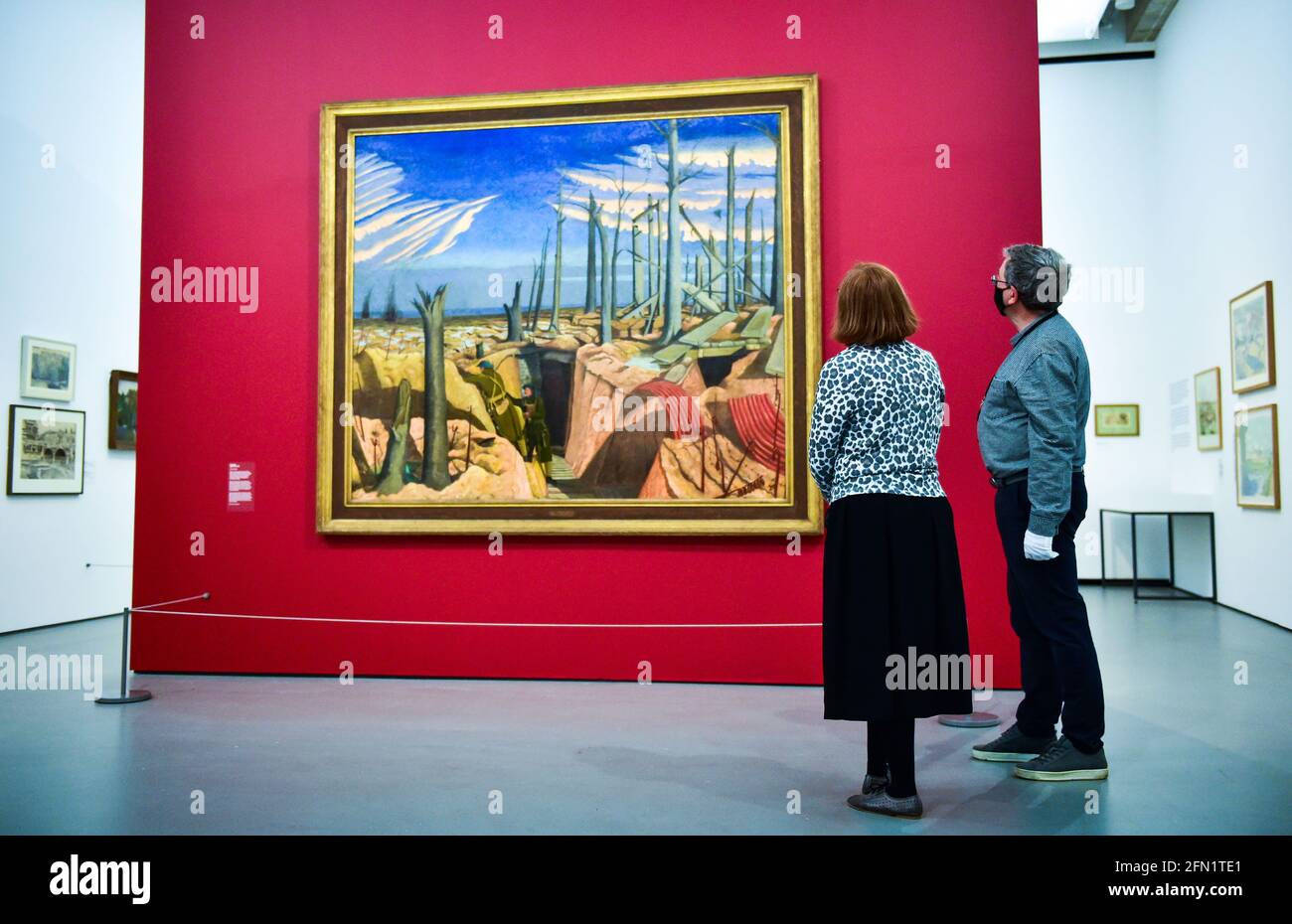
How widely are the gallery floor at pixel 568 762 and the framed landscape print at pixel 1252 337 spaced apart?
350 centimetres

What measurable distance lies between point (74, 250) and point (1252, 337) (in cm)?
1053

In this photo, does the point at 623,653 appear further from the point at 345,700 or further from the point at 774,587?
the point at 345,700

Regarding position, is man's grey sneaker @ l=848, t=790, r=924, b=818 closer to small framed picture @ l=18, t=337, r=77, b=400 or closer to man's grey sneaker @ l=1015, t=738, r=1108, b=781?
man's grey sneaker @ l=1015, t=738, r=1108, b=781

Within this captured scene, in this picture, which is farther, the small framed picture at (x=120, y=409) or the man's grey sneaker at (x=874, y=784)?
the small framed picture at (x=120, y=409)

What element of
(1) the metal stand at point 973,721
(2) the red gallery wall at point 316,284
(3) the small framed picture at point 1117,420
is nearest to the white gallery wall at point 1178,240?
(3) the small framed picture at point 1117,420

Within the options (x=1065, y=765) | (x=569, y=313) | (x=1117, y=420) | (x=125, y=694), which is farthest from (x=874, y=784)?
(x=1117, y=420)

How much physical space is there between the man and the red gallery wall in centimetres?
172

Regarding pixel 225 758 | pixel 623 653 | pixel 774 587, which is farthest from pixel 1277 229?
pixel 225 758

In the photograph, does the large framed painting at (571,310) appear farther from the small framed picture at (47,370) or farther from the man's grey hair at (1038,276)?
the small framed picture at (47,370)

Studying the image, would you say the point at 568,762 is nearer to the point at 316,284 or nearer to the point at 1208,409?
the point at 316,284

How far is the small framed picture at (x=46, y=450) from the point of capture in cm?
782

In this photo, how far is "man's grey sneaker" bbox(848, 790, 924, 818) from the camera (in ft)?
10.2

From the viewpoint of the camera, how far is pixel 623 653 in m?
5.64
